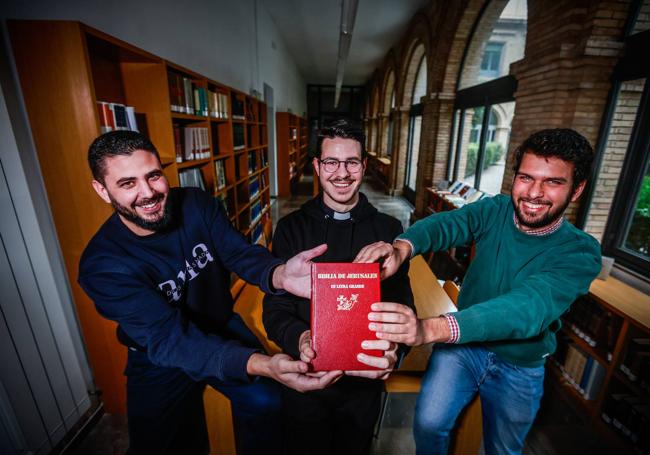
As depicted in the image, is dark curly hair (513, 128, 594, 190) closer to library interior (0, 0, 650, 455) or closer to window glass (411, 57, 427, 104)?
library interior (0, 0, 650, 455)

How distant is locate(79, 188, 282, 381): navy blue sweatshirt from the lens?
1.26m

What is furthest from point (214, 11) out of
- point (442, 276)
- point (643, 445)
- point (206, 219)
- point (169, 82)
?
point (643, 445)

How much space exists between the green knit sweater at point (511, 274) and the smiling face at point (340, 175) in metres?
0.40

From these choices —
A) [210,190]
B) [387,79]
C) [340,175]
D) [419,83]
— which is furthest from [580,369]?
[387,79]

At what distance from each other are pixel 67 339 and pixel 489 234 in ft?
9.07

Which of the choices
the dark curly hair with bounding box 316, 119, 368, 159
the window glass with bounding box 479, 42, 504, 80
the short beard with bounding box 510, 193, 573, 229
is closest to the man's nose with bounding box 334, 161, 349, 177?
the dark curly hair with bounding box 316, 119, 368, 159

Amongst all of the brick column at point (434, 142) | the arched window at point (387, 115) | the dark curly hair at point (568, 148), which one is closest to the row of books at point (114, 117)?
the dark curly hair at point (568, 148)

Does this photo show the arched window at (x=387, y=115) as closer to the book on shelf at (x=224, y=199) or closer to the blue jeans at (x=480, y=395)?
the book on shelf at (x=224, y=199)

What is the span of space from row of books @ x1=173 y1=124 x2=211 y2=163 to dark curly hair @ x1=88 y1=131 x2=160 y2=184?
137 centimetres

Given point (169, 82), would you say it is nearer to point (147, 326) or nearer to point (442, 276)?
point (147, 326)

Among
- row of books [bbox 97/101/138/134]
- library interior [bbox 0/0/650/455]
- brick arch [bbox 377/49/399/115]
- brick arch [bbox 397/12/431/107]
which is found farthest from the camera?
brick arch [bbox 377/49/399/115]

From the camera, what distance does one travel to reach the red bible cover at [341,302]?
1003 mm

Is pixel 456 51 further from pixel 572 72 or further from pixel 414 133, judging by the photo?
pixel 414 133

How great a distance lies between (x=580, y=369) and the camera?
243 cm
